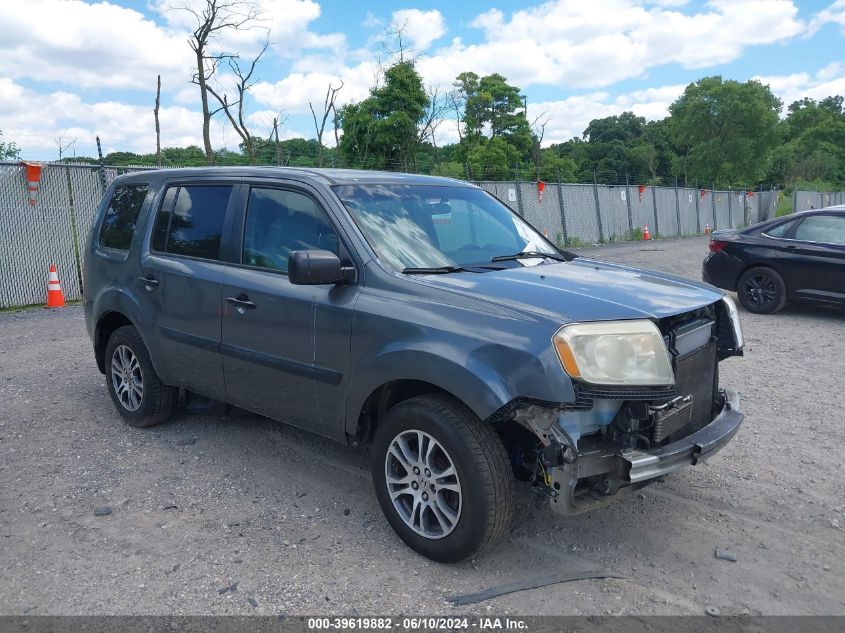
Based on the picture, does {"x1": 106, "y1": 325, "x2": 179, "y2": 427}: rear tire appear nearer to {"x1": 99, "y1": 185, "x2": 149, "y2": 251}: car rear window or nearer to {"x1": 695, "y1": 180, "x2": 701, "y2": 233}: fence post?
{"x1": 99, "y1": 185, "x2": 149, "y2": 251}: car rear window

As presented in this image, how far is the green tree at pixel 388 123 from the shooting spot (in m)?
29.7

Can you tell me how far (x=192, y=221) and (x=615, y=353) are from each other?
3.00 metres

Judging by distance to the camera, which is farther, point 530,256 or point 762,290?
point 762,290

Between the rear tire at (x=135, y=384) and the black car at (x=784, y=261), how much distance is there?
803 cm

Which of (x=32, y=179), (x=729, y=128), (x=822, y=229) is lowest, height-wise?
(x=822, y=229)

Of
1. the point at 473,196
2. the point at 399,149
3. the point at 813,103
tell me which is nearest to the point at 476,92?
the point at 399,149

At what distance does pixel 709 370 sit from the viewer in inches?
149

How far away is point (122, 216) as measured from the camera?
5430 mm

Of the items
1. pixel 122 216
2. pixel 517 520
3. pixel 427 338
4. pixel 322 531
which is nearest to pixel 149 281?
pixel 122 216

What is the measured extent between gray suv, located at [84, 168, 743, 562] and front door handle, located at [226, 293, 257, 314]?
20 millimetres

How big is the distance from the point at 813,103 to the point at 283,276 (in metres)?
118

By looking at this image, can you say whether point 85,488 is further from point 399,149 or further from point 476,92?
point 476,92

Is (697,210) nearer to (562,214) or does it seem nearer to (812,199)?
(562,214)

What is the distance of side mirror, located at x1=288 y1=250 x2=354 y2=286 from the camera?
3.51m
